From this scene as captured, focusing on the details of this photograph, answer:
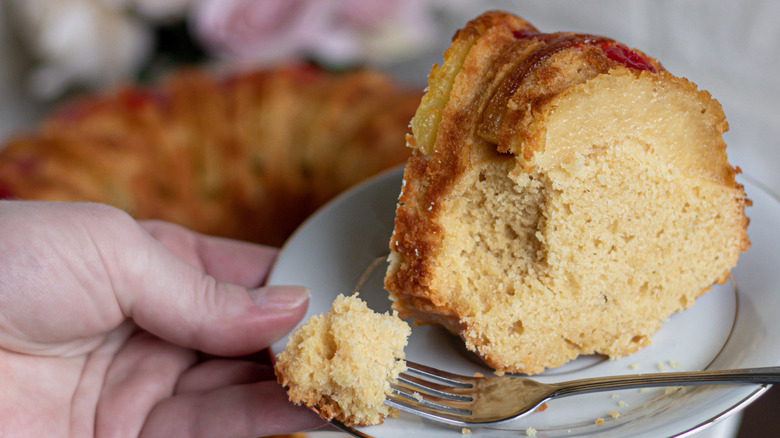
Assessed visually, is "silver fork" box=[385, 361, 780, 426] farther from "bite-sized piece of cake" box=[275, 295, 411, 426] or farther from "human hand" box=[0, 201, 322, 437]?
"human hand" box=[0, 201, 322, 437]

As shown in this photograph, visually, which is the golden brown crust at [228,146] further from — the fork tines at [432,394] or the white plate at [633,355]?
the fork tines at [432,394]

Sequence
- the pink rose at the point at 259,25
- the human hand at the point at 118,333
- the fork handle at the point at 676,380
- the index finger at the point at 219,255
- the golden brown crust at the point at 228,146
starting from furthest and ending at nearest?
the pink rose at the point at 259,25, the golden brown crust at the point at 228,146, the index finger at the point at 219,255, the human hand at the point at 118,333, the fork handle at the point at 676,380

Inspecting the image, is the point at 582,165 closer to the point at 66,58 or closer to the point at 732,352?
the point at 732,352

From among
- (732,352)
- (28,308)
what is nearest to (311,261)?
(28,308)

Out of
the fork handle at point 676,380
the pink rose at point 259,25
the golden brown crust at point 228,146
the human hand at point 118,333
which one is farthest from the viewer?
the pink rose at point 259,25

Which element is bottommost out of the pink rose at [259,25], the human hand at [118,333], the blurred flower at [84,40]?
the human hand at [118,333]

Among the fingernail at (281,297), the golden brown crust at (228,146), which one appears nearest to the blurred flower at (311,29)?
the golden brown crust at (228,146)

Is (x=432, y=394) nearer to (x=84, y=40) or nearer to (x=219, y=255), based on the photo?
(x=219, y=255)
